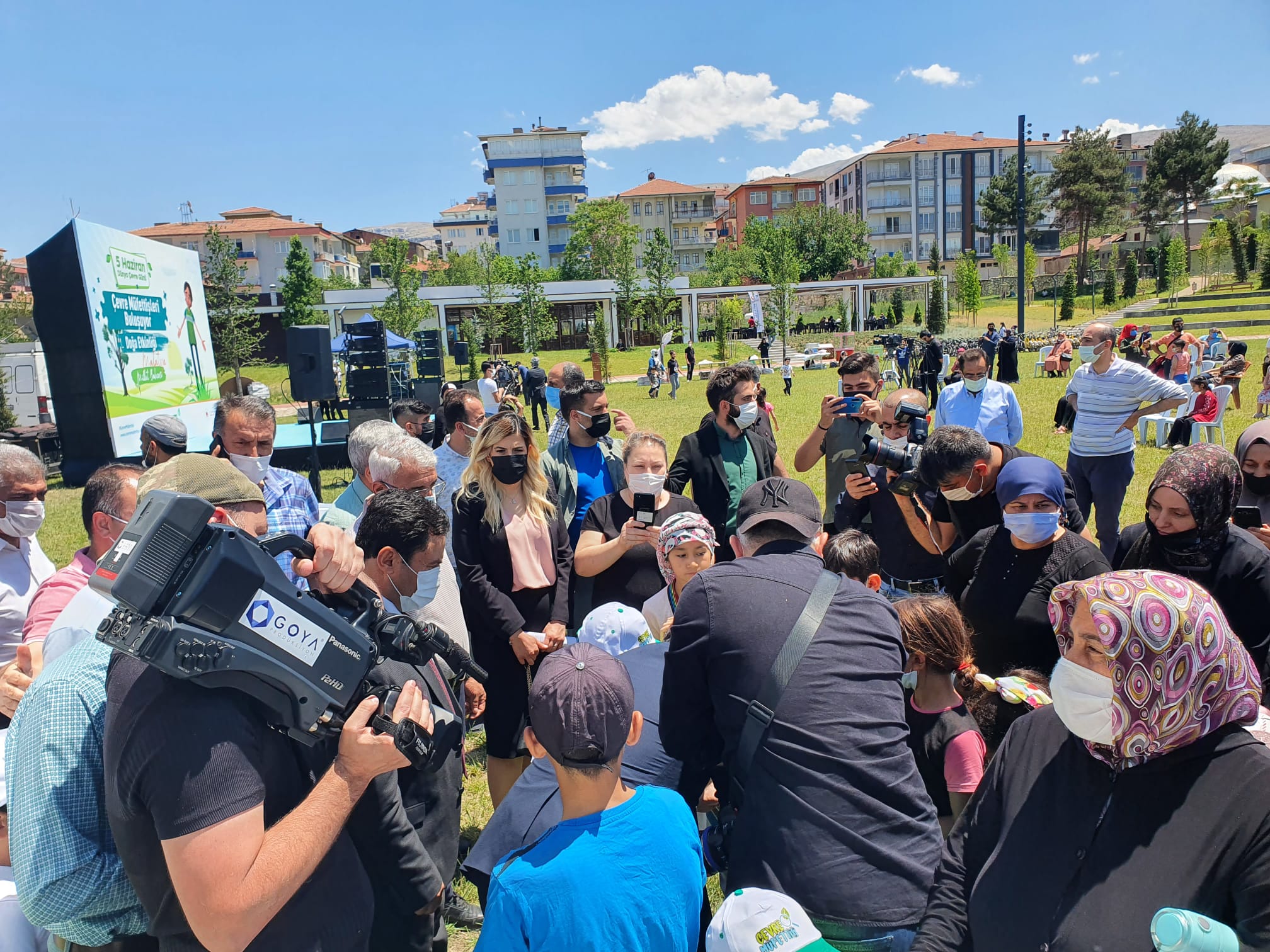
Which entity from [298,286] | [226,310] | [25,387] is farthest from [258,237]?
[25,387]

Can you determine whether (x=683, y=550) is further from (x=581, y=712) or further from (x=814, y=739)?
(x=581, y=712)

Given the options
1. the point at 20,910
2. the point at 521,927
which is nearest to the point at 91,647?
the point at 20,910

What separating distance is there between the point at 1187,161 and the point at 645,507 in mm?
68436

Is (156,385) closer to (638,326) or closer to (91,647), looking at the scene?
(91,647)

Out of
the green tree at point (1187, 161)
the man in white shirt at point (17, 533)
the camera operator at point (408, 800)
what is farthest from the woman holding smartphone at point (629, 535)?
the green tree at point (1187, 161)

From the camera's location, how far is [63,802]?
1603 millimetres

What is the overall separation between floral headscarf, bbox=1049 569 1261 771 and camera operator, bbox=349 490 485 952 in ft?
4.84

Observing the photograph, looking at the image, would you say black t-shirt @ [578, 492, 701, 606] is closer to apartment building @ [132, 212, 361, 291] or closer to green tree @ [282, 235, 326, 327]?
green tree @ [282, 235, 326, 327]

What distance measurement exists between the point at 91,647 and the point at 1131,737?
222 cm

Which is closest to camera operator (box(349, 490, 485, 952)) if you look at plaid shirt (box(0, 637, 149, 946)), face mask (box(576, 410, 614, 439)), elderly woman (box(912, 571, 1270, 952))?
plaid shirt (box(0, 637, 149, 946))

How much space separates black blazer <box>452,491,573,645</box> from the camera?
3678 mm

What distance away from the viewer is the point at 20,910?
1928 mm

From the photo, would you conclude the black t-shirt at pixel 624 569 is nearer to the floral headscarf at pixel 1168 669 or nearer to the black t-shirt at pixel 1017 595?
the black t-shirt at pixel 1017 595

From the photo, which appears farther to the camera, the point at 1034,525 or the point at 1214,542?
the point at 1034,525
